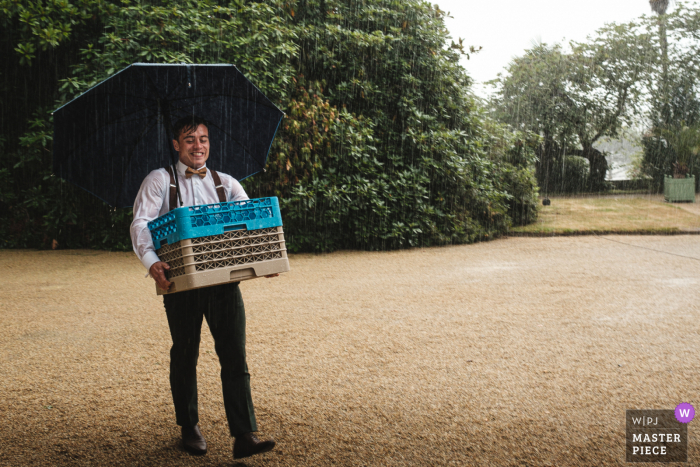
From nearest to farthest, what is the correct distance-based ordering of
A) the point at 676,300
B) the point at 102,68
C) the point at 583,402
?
the point at 583,402 → the point at 676,300 → the point at 102,68

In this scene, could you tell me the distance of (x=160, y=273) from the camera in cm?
236

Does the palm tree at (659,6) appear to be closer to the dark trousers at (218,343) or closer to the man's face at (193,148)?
the man's face at (193,148)

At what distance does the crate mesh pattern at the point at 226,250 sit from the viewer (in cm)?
230

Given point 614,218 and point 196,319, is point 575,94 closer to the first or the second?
point 614,218

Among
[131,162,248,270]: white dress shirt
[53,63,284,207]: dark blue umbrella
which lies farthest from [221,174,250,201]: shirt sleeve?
[53,63,284,207]: dark blue umbrella

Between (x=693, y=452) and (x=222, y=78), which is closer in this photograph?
(x=693, y=452)

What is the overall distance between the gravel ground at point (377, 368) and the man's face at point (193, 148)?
1465 mm

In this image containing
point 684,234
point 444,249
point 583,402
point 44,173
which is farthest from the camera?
point 684,234

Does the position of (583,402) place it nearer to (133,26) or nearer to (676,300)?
(676,300)

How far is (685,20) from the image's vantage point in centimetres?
2441

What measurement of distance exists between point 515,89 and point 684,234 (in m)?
14.6

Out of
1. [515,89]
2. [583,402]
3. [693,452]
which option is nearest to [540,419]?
[583,402]

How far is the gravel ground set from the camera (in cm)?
272

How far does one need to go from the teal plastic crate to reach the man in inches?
5.5
